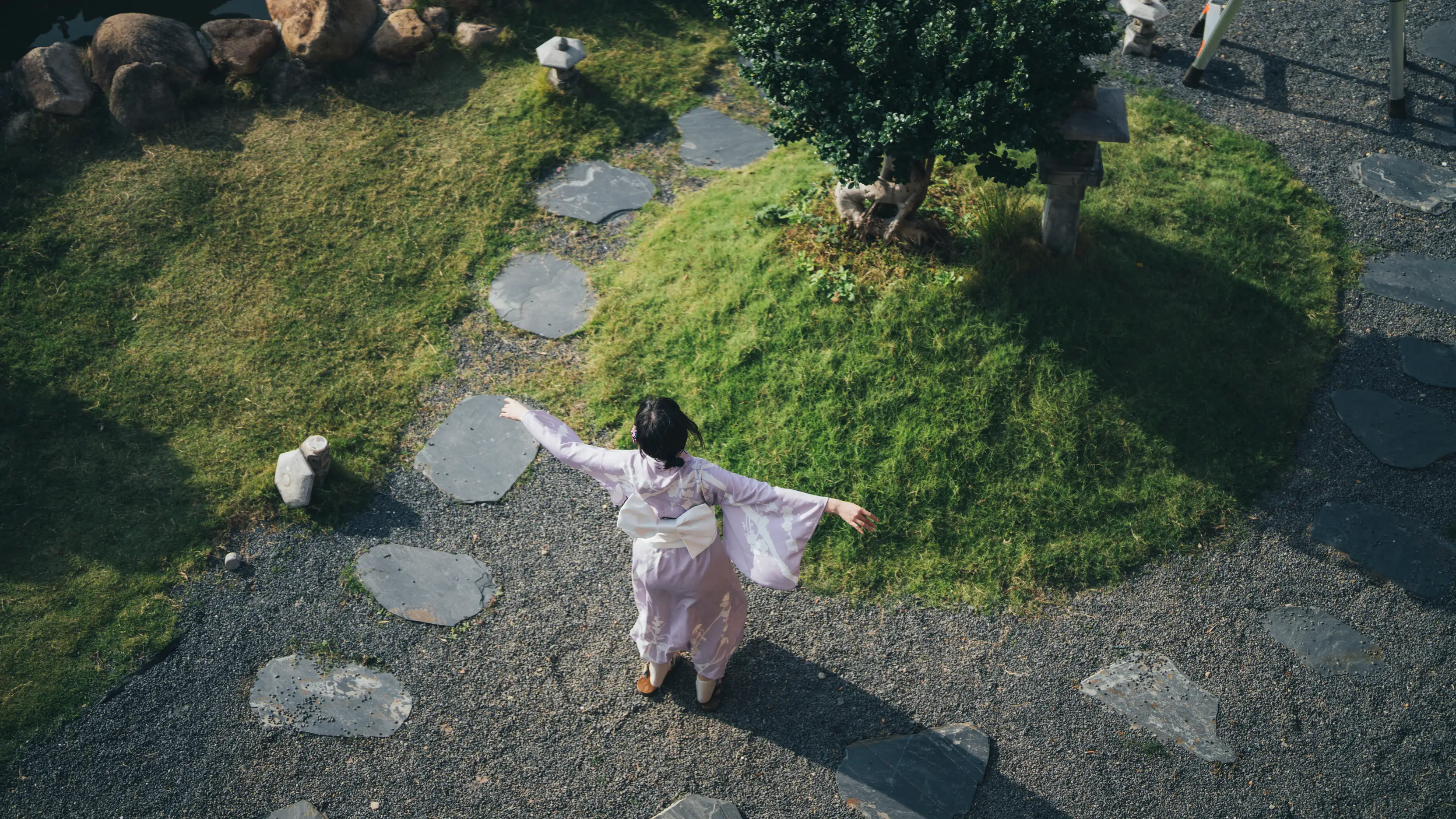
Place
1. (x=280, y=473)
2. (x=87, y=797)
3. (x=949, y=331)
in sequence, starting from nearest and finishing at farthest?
1. (x=87, y=797)
2. (x=280, y=473)
3. (x=949, y=331)

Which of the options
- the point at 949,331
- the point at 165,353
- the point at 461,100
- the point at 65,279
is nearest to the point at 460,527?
the point at 165,353

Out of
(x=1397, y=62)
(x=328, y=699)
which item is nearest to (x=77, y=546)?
(x=328, y=699)

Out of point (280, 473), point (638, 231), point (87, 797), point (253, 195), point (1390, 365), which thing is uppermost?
point (1390, 365)

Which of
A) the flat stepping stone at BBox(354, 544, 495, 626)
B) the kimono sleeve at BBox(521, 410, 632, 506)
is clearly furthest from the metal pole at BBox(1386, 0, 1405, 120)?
the flat stepping stone at BBox(354, 544, 495, 626)

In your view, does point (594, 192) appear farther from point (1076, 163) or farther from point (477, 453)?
point (1076, 163)

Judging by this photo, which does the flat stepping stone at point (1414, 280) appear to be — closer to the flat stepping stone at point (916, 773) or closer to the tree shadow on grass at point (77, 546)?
the flat stepping stone at point (916, 773)

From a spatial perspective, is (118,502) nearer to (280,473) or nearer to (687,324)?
(280,473)
